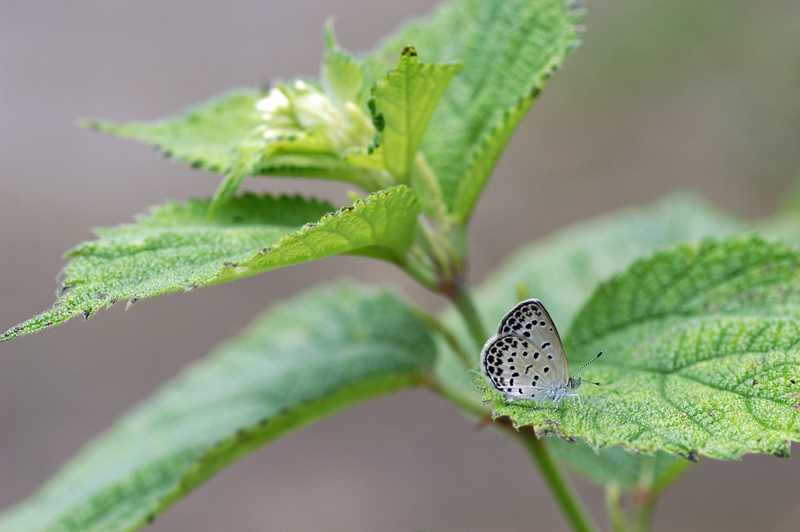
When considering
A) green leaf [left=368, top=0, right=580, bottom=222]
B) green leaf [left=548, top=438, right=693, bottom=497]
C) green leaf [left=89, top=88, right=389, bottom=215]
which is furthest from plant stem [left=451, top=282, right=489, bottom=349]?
green leaf [left=548, top=438, right=693, bottom=497]

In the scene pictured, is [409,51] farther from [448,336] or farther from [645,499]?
[645,499]

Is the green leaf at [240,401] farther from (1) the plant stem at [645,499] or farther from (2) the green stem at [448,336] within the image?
(1) the plant stem at [645,499]

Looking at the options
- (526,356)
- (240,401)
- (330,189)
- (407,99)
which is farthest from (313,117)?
(330,189)

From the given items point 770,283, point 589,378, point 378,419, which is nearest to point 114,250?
point 589,378

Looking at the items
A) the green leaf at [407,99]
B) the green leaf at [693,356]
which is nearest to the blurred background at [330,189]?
the green leaf at [407,99]

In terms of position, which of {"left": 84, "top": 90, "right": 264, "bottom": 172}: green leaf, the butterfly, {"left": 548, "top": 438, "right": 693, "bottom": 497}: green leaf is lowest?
{"left": 548, "top": 438, "right": 693, "bottom": 497}: green leaf

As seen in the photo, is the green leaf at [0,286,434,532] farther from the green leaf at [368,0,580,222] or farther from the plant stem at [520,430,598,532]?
the green leaf at [368,0,580,222]
